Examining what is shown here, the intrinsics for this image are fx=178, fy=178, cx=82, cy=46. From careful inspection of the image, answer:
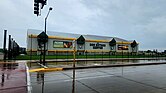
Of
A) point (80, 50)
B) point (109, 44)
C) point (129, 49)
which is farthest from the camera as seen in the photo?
point (129, 49)

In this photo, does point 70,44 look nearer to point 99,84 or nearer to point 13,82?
point 13,82

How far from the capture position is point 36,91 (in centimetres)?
788

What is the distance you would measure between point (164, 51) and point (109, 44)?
2380 centimetres

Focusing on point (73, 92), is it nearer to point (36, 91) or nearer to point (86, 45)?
point (36, 91)

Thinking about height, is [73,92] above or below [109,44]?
below

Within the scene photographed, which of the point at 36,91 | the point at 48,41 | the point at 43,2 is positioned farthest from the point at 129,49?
the point at 36,91

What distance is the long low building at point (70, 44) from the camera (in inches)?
2557

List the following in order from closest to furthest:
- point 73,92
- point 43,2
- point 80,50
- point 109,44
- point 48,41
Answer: point 73,92 < point 43,2 < point 48,41 < point 80,50 < point 109,44

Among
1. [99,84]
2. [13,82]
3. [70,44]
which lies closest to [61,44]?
[70,44]

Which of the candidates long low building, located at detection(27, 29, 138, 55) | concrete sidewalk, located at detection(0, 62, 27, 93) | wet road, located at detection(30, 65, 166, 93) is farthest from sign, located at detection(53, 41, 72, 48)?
wet road, located at detection(30, 65, 166, 93)

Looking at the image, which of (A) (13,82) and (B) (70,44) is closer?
(A) (13,82)

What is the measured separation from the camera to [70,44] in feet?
239

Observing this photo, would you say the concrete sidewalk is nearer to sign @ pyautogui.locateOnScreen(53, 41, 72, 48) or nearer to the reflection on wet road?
the reflection on wet road

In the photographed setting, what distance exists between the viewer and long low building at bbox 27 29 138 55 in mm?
64938
